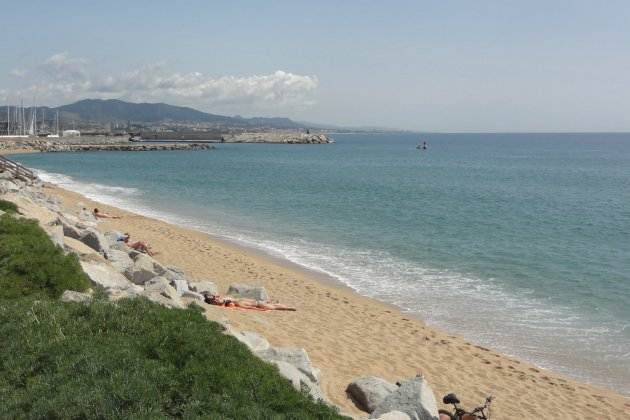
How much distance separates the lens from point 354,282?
17.8m

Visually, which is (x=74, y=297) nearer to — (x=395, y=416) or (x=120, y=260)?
(x=395, y=416)

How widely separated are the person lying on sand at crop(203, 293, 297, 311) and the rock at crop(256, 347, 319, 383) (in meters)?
4.45

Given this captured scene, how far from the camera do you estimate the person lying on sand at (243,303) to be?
12711mm

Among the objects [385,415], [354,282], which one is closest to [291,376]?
[385,415]

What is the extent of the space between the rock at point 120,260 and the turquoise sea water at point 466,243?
651 centimetres

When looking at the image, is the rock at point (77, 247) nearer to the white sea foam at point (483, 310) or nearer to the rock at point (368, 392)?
the rock at point (368, 392)

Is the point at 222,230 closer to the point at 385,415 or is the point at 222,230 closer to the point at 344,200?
the point at 344,200

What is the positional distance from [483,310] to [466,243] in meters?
9.06

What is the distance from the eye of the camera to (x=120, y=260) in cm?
1352

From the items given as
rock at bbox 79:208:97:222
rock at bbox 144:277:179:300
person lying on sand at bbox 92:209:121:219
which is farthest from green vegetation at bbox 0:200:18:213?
person lying on sand at bbox 92:209:121:219

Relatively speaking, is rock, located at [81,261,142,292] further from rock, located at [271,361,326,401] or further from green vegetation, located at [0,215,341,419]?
rock, located at [271,361,326,401]

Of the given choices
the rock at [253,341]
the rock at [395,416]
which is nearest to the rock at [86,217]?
the rock at [253,341]

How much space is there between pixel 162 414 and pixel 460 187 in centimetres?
4533

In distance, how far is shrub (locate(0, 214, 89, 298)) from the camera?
370 inches
